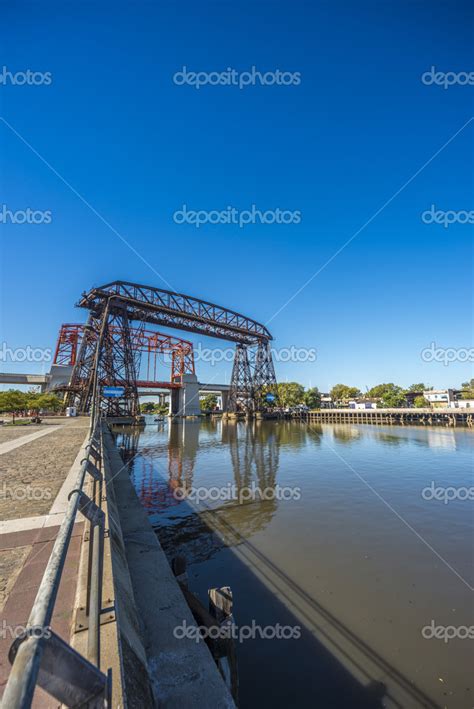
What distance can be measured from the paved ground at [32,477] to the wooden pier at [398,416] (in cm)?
5165

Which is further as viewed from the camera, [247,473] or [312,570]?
[247,473]

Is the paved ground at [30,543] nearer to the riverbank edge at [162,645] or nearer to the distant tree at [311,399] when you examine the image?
the riverbank edge at [162,645]

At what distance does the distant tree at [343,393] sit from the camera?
307ft

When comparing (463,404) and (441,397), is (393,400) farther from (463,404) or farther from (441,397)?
(441,397)

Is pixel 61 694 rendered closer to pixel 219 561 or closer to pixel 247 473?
pixel 219 561

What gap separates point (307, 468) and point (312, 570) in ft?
29.5

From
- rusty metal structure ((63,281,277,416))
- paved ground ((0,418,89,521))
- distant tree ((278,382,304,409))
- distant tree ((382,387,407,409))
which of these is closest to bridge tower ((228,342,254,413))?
rusty metal structure ((63,281,277,416))

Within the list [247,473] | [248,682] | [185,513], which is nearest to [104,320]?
[247,473]

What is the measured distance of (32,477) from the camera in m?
6.30

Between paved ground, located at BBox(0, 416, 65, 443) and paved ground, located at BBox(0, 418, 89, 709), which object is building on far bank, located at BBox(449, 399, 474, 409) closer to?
paved ground, located at BBox(0, 416, 65, 443)

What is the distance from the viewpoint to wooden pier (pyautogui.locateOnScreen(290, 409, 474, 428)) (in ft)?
157

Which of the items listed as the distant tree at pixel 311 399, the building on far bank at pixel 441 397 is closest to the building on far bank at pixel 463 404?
the building on far bank at pixel 441 397

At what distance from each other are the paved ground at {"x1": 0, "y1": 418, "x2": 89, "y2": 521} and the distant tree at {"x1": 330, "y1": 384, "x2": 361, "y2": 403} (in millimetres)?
91405

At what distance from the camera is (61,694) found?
1.07 m
